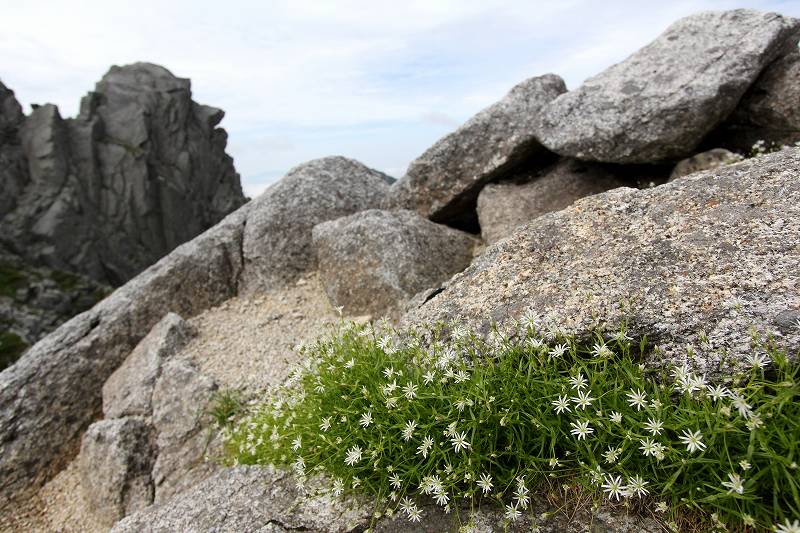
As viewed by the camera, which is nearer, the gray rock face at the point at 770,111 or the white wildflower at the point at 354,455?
the white wildflower at the point at 354,455

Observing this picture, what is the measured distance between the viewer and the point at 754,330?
4461 mm

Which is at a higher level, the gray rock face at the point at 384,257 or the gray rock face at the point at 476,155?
the gray rock face at the point at 476,155

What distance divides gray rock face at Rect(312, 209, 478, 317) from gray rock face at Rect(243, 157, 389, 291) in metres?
1.33

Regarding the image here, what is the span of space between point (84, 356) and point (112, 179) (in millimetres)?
105797

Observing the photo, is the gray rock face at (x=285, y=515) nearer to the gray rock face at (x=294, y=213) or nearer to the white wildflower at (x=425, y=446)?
the white wildflower at (x=425, y=446)

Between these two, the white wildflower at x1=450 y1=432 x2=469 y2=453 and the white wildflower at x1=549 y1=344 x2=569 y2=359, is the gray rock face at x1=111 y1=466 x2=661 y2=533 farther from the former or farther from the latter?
the white wildflower at x1=549 y1=344 x2=569 y2=359

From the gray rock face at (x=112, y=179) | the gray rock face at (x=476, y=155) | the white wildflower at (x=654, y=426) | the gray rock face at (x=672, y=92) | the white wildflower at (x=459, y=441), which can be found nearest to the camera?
the white wildflower at (x=654, y=426)

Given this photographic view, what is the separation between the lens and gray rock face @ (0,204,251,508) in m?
11.6

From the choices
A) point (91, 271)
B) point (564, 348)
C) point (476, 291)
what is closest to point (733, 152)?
point (476, 291)

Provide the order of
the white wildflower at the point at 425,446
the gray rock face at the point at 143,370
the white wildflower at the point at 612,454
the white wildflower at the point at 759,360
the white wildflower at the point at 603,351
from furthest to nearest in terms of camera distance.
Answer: the gray rock face at the point at 143,370
the white wildflower at the point at 425,446
the white wildflower at the point at 603,351
the white wildflower at the point at 612,454
the white wildflower at the point at 759,360

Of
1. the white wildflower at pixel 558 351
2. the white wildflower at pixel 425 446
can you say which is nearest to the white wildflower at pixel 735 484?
the white wildflower at pixel 558 351

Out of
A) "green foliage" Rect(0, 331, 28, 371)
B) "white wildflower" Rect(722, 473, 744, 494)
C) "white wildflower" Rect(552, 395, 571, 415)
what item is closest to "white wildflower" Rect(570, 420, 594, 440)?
"white wildflower" Rect(552, 395, 571, 415)

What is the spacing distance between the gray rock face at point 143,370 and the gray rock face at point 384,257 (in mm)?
3660

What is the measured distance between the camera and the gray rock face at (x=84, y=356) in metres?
11.6
